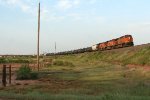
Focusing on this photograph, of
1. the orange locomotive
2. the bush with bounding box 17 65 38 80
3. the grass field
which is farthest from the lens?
the orange locomotive

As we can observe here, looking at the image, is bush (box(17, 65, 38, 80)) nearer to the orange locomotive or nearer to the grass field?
the grass field

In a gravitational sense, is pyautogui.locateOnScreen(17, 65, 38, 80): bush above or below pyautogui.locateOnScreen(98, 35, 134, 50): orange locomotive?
below

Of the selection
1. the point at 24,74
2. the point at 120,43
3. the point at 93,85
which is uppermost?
the point at 120,43

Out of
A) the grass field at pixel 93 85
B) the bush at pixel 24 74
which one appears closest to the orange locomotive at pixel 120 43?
the grass field at pixel 93 85

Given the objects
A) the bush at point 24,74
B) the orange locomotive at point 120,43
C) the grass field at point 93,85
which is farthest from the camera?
the orange locomotive at point 120,43

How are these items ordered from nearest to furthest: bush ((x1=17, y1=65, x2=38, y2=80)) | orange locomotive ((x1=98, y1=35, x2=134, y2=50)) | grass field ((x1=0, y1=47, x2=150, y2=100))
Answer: grass field ((x1=0, y1=47, x2=150, y2=100)), bush ((x1=17, y1=65, x2=38, y2=80)), orange locomotive ((x1=98, y1=35, x2=134, y2=50))

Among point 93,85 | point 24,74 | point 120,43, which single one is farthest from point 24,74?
point 120,43

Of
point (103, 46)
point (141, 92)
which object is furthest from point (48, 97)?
point (103, 46)

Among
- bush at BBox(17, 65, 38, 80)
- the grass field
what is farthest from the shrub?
the grass field

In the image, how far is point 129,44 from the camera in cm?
7794

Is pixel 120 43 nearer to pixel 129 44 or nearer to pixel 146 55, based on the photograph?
pixel 129 44

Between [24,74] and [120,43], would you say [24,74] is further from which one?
[120,43]

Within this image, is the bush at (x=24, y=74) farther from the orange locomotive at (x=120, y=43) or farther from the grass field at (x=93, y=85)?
the orange locomotive at (x=120, y=43)

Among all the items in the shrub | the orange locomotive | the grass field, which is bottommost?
the grass field
